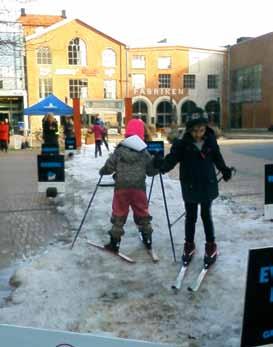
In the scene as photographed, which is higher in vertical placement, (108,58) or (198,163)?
(108,58)

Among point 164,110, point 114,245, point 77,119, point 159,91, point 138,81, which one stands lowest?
point 114,245

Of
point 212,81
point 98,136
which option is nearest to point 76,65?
point 212,81

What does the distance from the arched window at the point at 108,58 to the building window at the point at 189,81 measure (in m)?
9.57

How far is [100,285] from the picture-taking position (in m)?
4.78

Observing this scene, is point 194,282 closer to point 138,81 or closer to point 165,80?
point 138,81

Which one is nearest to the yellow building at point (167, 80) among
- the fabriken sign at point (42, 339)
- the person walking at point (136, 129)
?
the person walking at point (136, 129)

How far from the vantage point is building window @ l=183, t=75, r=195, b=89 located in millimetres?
59625

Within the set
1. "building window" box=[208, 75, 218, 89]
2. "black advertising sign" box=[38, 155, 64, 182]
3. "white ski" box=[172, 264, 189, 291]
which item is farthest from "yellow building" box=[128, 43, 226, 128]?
"white ski" box=[172, 264, 189, 291]

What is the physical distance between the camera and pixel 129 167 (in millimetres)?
5641

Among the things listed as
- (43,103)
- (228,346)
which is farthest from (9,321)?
(43,103)

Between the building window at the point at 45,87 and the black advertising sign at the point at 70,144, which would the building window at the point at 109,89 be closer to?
the building window at the point at 45,87

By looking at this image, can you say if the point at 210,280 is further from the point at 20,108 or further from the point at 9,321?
the point at 20,108

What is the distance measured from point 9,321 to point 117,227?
6.85 ft

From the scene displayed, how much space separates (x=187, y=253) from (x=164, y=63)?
55557 millimetres
